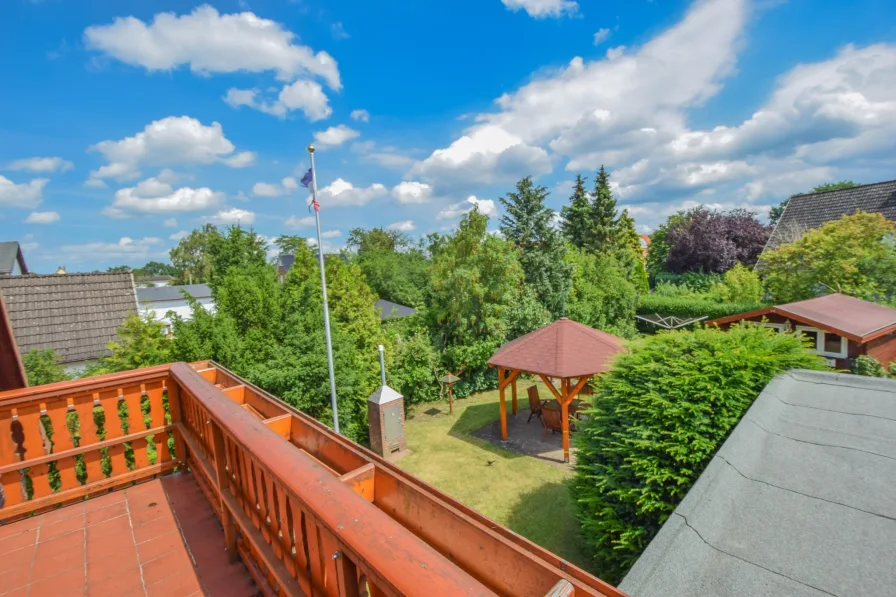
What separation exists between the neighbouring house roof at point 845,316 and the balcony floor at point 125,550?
948 cm

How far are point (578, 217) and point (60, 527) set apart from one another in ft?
87.7

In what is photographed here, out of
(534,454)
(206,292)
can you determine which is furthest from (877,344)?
(206,292)

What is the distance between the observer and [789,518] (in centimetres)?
177

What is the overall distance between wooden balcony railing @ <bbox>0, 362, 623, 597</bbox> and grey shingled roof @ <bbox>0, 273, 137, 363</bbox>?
10.3m

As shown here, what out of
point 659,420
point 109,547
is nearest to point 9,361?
point 109,547

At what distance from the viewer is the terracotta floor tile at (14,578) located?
206 centimetres

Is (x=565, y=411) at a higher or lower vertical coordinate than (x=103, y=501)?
lower

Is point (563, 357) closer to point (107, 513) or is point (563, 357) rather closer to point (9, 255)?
point (107, 513)

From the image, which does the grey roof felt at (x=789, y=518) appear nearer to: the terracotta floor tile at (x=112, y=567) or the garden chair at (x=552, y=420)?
the terracotta floor tile at (x=112, y=567)

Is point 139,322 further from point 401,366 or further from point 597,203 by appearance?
point 597,203

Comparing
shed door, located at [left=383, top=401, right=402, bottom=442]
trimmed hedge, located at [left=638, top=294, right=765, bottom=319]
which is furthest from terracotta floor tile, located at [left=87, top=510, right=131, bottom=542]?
trimmed hedge, located at [left=638, top=294, right=765, bottom=319]

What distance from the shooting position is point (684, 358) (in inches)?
159

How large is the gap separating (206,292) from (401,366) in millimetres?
30285

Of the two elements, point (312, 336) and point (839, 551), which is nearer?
point (839, 551)
